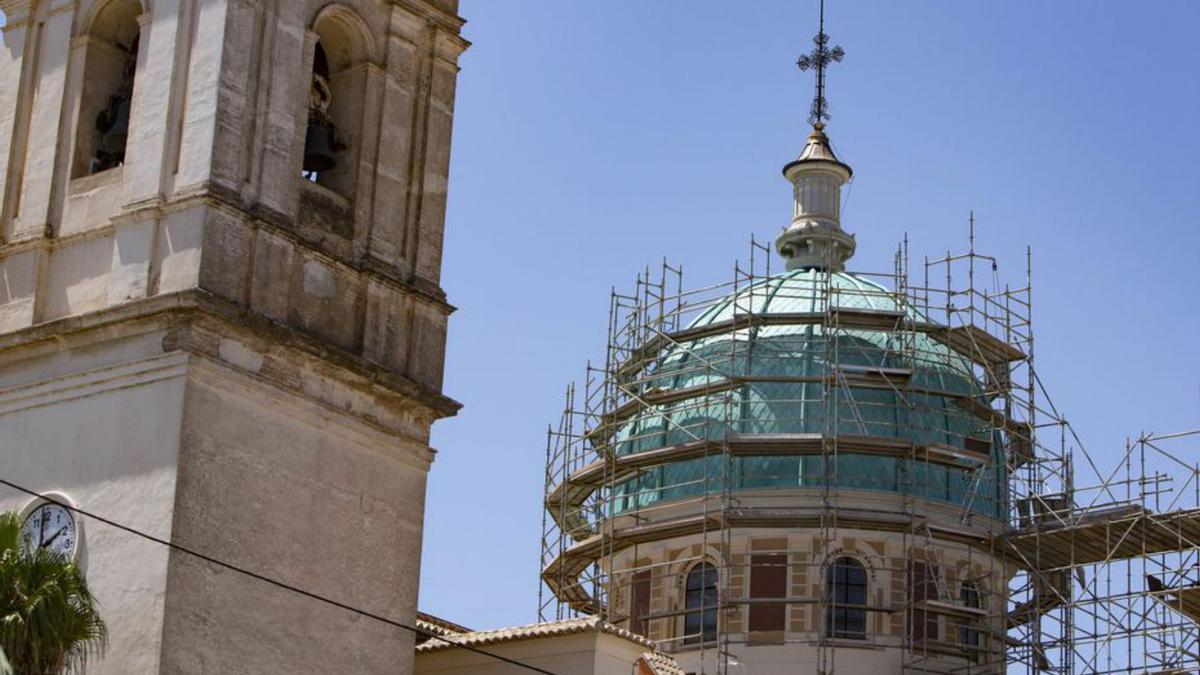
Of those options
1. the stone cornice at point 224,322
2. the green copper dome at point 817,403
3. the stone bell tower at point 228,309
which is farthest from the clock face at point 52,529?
the green copper dome at point 817,403

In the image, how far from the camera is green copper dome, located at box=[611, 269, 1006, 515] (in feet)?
139

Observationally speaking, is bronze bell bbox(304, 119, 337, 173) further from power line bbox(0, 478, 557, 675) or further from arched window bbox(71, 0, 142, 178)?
power line bbox(0, 478, 557, 675)

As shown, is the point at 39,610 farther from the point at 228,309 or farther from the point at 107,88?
the point at 107,88

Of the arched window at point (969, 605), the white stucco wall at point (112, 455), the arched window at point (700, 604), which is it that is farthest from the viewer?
the arched window at point (969, 605)

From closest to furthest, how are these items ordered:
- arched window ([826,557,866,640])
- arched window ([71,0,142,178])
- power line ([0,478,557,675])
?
1. power line ([0,478,557,675])
2. arched window ([71,0,142,178])
3. arched window ([826,557,866,640])

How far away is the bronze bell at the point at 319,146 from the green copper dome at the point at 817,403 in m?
13.4

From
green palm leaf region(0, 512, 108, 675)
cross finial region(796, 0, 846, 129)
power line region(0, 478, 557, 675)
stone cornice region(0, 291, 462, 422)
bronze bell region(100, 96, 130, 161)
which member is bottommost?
green palm leaf region(0, 512, 108, 675)

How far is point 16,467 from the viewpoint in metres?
28.2

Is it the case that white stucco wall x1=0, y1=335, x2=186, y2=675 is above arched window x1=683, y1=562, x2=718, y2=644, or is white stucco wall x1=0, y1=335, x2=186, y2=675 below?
below

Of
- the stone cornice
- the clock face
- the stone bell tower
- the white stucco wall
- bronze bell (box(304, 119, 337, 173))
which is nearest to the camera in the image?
the white stucco wall

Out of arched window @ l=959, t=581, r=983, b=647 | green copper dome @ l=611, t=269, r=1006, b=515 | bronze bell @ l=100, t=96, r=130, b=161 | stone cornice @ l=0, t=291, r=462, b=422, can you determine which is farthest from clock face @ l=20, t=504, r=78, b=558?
arched window @ l=959, t=581, r=983, b=647

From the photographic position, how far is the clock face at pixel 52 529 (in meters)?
27.2

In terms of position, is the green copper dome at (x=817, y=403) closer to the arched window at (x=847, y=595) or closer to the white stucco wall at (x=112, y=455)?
the arched window at (x=847, y=595)

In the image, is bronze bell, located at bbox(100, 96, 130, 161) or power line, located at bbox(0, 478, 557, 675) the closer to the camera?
power line, located at bbox(0, 478, 557, 675)
